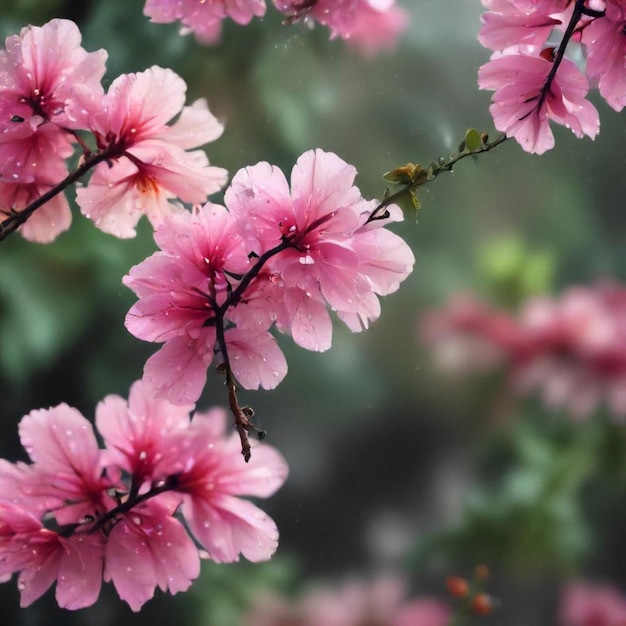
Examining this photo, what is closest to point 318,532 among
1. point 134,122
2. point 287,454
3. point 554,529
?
point 287,454

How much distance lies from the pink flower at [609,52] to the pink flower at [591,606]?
33cm

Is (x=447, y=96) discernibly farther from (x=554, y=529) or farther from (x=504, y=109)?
(x=554, y=529)

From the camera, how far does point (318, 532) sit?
443mm

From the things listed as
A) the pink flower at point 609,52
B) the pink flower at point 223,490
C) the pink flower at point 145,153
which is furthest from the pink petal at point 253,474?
the pink flower at point 609,52

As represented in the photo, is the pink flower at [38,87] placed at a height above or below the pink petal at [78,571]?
above

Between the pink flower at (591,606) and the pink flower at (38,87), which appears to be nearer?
the pink flower at (38,87)

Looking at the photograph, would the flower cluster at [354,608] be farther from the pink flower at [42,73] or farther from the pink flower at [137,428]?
the pink flower at [42,73]

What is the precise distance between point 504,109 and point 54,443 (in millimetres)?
227

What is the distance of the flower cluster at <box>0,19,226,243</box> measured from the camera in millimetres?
276

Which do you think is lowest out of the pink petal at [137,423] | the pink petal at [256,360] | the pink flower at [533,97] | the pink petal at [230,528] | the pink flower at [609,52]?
the pink petal at [230,528]

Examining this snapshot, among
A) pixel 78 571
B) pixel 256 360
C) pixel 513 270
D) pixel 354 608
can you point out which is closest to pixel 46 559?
pixel 78 571

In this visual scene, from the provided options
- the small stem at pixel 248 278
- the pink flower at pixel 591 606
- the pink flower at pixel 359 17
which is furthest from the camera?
the pink flower at pixel 591 606

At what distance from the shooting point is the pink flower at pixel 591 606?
18.8 inches

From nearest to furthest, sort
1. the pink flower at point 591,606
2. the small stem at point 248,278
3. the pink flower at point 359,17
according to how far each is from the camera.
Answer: the small stem at point 248,278, the pink flower at point 359,17, the pink flower at point 591,606
